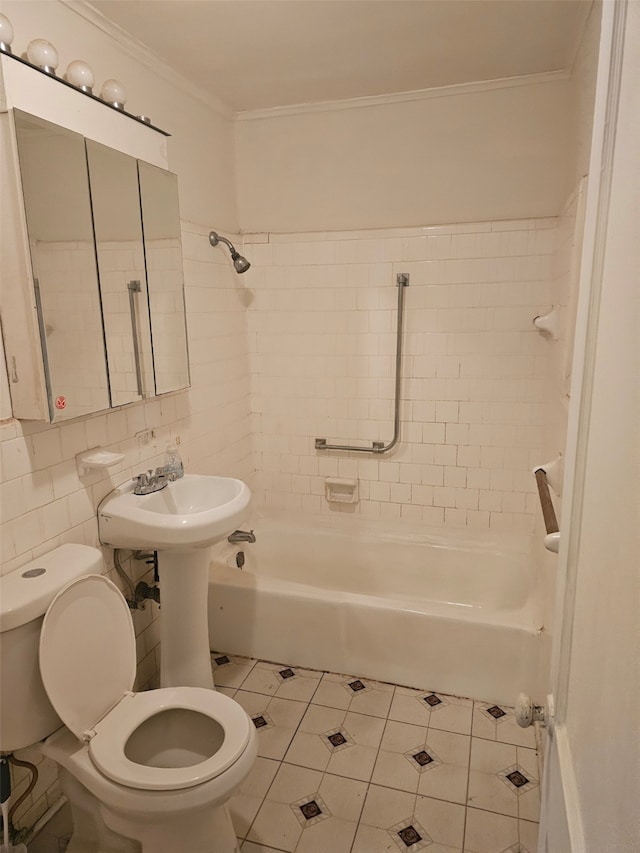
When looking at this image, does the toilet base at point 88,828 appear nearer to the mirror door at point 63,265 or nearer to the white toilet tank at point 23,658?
the white toilet tank at point 23,658

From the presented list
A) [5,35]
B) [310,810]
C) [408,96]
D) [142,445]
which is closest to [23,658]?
[142,445]

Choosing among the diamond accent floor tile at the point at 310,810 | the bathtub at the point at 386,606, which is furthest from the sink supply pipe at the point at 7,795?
the bathtub at the point at 386,606

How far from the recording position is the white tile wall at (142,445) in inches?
64.0

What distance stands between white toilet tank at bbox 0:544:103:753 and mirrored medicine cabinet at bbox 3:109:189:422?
1.56 ft

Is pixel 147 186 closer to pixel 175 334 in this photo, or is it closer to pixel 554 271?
pixel 175 334

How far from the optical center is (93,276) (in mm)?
1830

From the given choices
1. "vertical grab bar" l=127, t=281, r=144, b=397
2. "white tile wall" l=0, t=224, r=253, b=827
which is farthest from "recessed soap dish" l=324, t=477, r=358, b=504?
"vertical grab bar" l=127, t=281, r=144, b=397

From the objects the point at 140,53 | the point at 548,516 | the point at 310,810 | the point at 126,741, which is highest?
the point at 140,53

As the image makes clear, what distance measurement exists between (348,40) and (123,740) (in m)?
2.54

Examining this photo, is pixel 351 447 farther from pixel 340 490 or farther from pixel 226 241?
pixel 226 241

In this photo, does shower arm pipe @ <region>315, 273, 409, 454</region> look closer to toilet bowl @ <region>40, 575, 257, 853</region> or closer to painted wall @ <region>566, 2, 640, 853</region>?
toilet bowl @ <region>40, 575, 257, 853</region>

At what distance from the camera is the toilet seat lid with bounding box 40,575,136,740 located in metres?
1.48

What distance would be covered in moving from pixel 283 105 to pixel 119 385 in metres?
1.75

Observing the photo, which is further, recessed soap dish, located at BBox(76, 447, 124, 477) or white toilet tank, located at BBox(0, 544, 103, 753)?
recessed soap dish, located at BBox(76, 447, 124, 477)
